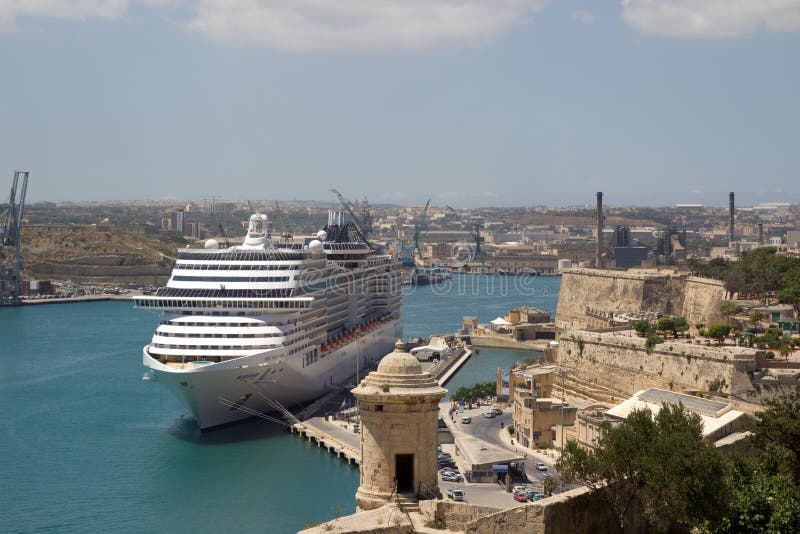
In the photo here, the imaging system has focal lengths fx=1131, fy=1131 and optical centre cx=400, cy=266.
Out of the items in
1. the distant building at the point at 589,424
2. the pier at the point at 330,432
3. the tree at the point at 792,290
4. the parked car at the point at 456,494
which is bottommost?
the pier at the point at 330,432

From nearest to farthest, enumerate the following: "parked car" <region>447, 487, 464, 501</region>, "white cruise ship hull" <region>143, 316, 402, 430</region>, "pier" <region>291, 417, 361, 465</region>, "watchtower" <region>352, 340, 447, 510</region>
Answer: "watchtower" <region>352, 340, 447, 510</region> → "parked car" <region>447, 487, 464, 501</region> → "pier" <region>291, 417, 361, 465</region> → "white cruise ship hull" <region>143, 316, 402, 430</region>

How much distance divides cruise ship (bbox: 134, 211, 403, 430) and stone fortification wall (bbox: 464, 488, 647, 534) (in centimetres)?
1392

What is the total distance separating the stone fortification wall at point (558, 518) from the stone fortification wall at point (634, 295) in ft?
77.2

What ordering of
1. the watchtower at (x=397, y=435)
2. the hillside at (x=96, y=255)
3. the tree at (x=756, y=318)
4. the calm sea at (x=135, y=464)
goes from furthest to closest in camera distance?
1. the hillside at (x=96, y=255)
2. the tree at (x=756, y=318)
3. the calm sea at (x=135, y=464)
4. the watchtower at (x=397, y=435)

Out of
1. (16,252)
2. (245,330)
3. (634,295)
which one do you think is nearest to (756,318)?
(245,330)

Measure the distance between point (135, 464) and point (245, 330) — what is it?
345 cm

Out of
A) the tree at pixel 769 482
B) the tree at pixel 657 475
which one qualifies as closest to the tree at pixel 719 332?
the tree at pixel 769 482

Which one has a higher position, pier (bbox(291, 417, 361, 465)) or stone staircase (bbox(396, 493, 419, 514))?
stone staircase (bbox(396, 493, 419, 514))

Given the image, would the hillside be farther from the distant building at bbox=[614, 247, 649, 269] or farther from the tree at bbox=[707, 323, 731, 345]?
the tree at bbox=[707, 323, 731, 345]

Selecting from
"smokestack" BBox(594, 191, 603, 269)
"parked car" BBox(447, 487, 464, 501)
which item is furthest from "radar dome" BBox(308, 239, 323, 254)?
"smokestack" BBox(594, 191, 603, 269)

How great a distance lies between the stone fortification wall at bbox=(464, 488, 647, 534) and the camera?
17.5 ft

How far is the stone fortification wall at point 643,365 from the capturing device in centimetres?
1819

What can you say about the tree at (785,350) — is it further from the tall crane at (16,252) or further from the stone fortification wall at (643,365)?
the tall crane at (16,252)

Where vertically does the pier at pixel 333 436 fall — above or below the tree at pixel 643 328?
below
